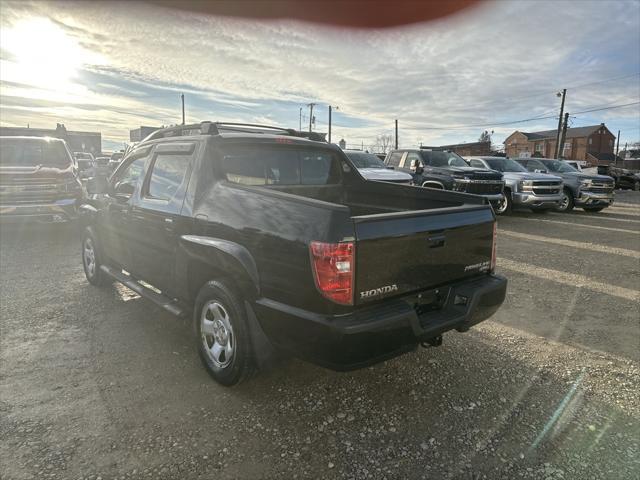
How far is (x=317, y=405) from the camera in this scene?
3.13 metres

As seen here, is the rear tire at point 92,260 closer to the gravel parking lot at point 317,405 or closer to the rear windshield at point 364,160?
the gravel parking lot at point 317,405

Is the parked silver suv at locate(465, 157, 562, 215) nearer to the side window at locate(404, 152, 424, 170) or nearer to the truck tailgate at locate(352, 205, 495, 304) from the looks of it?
the side window at locate(404, 152, 424, 170)

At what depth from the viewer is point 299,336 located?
8.80 ft

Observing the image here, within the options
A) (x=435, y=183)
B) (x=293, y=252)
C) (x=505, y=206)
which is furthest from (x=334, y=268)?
(x=505, y=206)

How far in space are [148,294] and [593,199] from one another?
50.7ft

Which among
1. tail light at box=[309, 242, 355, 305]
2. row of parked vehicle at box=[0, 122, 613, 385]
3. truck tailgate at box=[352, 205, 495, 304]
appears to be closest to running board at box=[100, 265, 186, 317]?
row of parked vehicle at box=[0, 122, 613, 385]

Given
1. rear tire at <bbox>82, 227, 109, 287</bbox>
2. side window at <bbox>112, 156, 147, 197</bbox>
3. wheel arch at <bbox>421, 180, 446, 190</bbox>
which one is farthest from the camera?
wheel arch at <bbox>421, 180, 446, 190</bbox>

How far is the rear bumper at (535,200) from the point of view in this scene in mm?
13578

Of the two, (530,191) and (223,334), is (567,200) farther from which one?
(223,334)

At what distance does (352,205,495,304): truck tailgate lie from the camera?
2.62m

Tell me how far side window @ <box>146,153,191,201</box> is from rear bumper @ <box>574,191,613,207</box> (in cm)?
1511

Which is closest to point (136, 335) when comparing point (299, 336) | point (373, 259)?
point (299, 336)

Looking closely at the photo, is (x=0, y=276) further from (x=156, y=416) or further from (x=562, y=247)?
(x=562, y=247)

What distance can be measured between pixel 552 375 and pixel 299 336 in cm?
224
